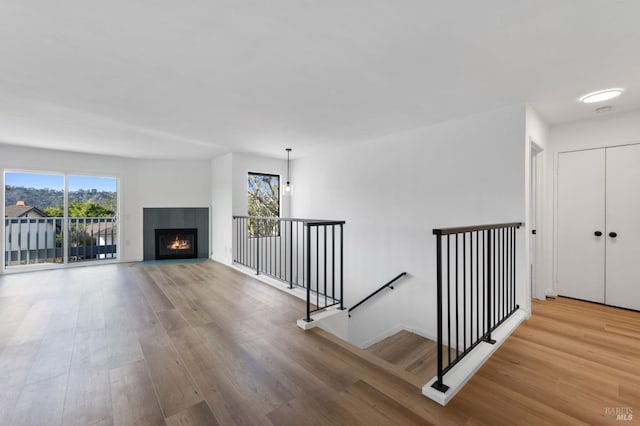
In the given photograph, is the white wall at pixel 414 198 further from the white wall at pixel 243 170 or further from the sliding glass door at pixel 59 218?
the sliding glass door at pixel 59 218

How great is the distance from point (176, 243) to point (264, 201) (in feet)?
8.04

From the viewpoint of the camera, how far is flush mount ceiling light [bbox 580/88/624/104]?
9.07 ft

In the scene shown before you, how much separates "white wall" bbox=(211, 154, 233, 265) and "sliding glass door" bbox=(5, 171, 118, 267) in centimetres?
212

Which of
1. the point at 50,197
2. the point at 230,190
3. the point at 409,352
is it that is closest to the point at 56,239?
the point at 50,197

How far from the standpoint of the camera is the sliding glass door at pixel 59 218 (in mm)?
5195

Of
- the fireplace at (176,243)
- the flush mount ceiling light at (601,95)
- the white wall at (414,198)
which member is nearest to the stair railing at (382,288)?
the white wall at (414,198)

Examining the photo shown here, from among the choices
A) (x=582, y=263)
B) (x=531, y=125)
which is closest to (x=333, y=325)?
(x=531, y=125)

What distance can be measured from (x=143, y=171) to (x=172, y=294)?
152 inches

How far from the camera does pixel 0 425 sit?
4.96 ft

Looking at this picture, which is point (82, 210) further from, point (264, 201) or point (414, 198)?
point (414, 198)

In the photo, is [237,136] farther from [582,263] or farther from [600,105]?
[582,263]

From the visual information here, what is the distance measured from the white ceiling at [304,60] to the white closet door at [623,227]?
70 centimetres

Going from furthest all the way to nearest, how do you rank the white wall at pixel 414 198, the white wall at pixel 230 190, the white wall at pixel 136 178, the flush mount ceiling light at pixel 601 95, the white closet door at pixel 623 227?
the white wall at pixel 230 190 → the white wall at pixel 136 178 → the white closet door at pixel 623 227 → the white wall at pixel 414 198 → the flush mount ceiling light at pixel 601 95

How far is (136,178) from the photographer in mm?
6316
